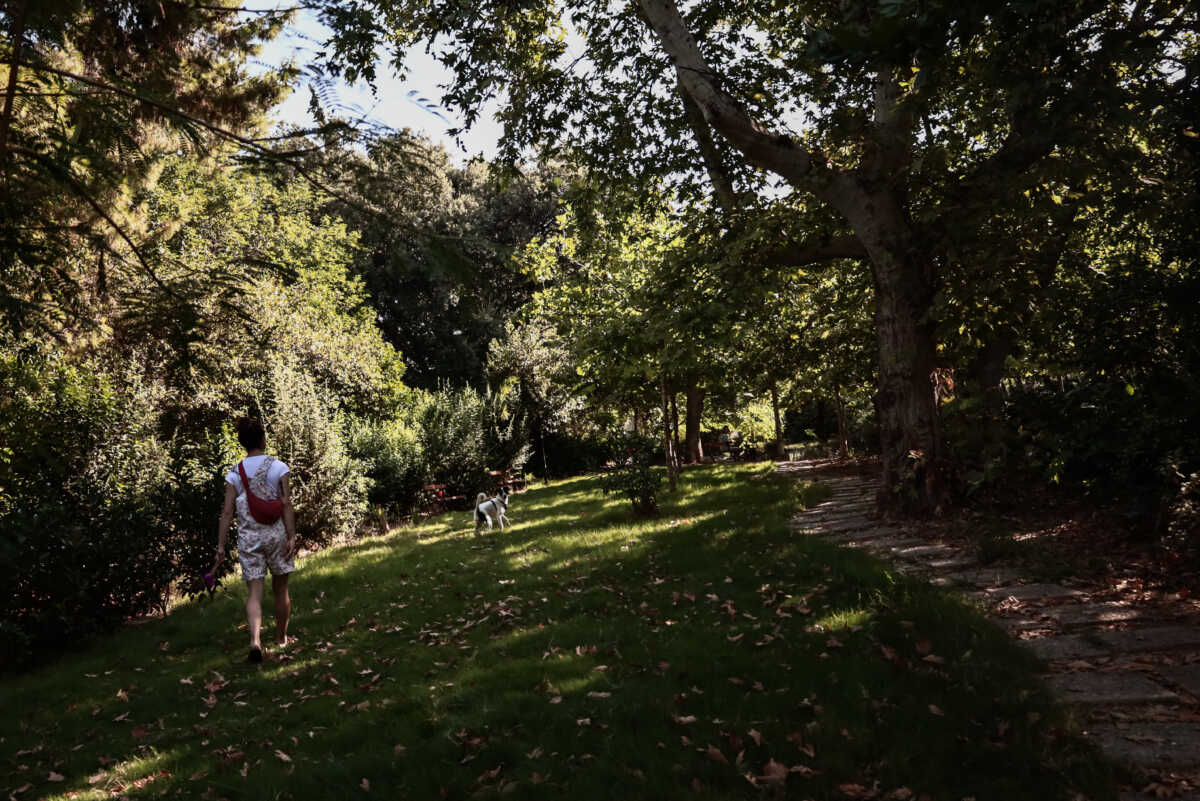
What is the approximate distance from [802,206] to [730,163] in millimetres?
1535

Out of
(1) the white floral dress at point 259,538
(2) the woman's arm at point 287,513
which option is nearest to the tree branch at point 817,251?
(2) the woman's arm at point 287,513

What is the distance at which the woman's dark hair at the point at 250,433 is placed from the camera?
6422 millimetres

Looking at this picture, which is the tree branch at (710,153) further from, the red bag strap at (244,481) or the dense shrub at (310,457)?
the dense shrub at (310,457)

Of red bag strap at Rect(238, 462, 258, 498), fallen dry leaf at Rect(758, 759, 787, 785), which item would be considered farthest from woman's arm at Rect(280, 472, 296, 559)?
fallen dry leaf at Rect(758, 759, 787, 785)

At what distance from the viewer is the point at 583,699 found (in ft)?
14.8

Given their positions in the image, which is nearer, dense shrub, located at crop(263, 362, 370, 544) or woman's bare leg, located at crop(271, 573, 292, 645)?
woman's bare leg, located at crop(271, 573, 292, 645)

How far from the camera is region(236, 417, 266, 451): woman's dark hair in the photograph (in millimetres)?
6422

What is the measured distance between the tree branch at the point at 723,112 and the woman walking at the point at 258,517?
6.88 meters

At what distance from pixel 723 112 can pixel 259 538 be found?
7558 millimetres

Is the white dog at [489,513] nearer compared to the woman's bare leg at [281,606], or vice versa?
the woman's bare leg at [281,606]

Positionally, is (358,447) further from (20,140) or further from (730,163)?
(20,140)

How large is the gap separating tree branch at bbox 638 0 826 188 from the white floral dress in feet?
22.9

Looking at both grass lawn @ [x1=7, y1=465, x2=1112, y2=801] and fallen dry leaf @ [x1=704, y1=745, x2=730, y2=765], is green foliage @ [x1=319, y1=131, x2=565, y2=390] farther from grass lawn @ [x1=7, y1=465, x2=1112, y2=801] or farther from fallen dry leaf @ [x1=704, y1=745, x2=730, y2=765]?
fallen dry leaf @ [x1=704, y1=745, x2=730, y2=765]

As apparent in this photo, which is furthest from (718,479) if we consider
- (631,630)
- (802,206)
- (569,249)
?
(631,630)
